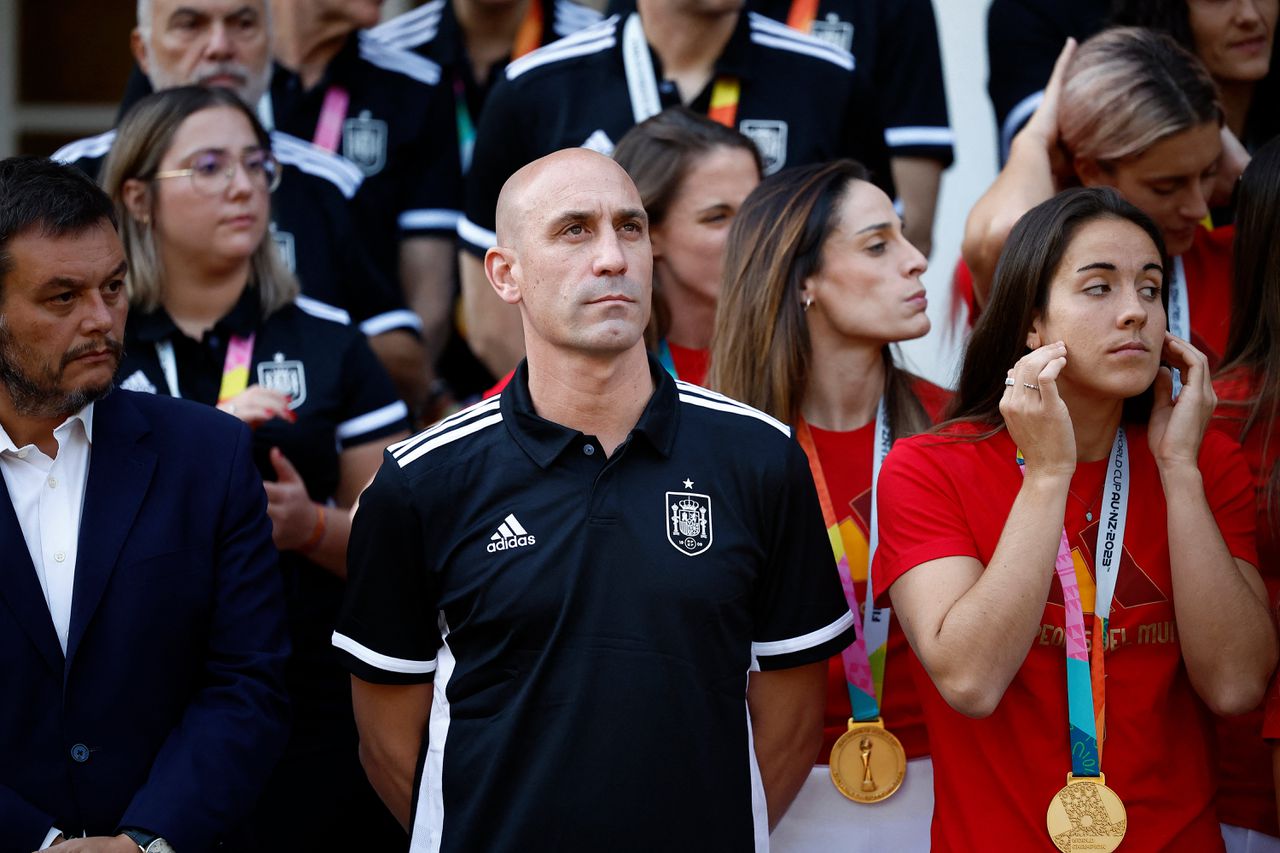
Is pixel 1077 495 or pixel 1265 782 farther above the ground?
pixel 1077 495

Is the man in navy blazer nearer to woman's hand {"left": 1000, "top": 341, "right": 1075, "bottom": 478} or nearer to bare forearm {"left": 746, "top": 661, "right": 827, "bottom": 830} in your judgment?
bare forearm {"left": 746, "top": 661, "right": 827, "bottom": 830}

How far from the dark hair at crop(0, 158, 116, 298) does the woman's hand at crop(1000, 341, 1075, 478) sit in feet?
6.07

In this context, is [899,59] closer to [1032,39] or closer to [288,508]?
[1032,39]

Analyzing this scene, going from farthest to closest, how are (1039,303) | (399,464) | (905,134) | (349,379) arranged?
(905,134)
(349,379)
(1039,303)
(399,464)

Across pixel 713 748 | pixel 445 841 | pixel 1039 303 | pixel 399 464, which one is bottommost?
pixel 445 841

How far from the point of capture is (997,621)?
3.03 m

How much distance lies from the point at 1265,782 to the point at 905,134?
2.50 metres

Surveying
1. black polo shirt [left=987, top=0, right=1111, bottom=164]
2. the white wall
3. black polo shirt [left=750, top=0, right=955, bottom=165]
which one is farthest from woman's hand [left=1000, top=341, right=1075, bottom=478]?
the white wall

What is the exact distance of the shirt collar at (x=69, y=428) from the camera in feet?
10.6

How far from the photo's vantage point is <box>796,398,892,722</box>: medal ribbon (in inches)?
140

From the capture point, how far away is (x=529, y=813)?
9.66 ft

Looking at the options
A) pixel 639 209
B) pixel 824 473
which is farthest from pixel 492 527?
pixel 824 473

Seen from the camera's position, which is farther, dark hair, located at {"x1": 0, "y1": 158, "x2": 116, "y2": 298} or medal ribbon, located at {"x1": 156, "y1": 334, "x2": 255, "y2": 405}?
medal ribbon, located at {"x1": 156, "y1": 334, "x2": 255, "y2": 405}

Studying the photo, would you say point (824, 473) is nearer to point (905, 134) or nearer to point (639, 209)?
point (639, 209)
